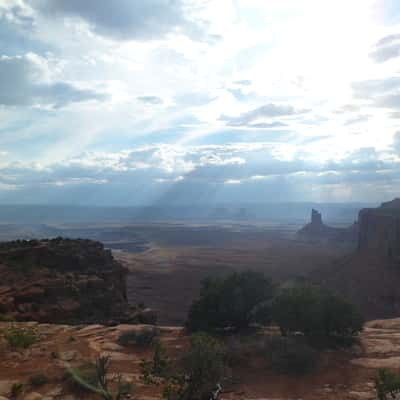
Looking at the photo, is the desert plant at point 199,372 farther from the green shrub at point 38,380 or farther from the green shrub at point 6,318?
the green shrub at point 6,318

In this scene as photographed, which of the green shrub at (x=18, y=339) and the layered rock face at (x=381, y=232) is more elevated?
the layered rock face at (x=381, y=232)

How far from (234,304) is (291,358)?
559 cm

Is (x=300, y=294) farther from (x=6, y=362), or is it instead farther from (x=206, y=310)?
(x=6, y=362)

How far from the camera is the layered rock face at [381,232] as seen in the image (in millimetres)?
39094

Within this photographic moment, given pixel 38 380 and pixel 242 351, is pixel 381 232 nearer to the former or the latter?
pixel 242 351

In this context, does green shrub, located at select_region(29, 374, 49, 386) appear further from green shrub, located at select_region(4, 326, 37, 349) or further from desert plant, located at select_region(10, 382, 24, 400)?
green shrub, located at select_region(4, 326, 37, 349)

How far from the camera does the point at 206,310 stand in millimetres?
18797

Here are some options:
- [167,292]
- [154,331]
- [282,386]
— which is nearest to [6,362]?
[154,331]

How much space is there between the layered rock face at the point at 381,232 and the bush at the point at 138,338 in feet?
95.2

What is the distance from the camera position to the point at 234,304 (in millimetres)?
18172

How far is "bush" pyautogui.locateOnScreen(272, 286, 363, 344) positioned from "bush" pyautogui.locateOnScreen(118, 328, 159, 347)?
15.8ft

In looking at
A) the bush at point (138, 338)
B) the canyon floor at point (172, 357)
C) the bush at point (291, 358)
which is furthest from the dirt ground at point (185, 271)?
the bush at point (291, 358)

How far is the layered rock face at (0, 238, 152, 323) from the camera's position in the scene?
21781 mm

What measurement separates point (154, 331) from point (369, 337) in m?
8.56
